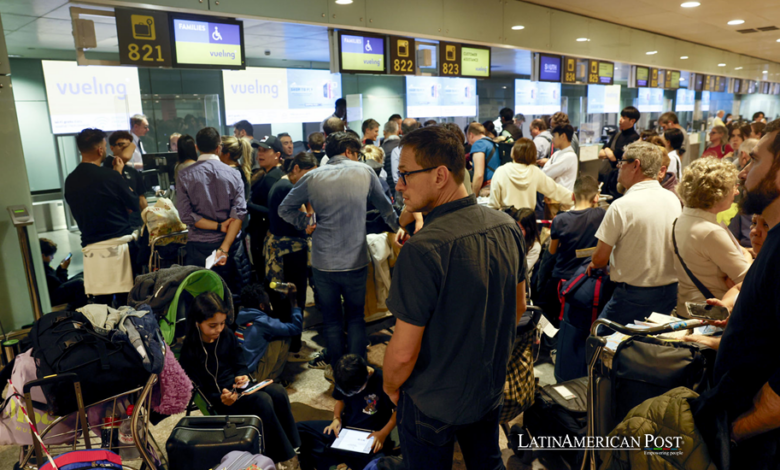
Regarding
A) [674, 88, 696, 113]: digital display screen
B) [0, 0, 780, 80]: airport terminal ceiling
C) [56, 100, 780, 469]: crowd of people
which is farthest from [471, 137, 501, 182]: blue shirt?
[674, 88, 696, 113]: digital display screen

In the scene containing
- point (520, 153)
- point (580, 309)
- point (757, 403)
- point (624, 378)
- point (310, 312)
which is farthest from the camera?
point (310, 312)

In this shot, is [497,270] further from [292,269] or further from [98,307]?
Answer: [292,269]

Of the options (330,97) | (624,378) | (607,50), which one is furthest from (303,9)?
(330,97)

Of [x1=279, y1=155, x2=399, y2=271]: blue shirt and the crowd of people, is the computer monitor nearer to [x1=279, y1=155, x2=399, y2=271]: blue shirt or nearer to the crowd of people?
the crowd of people

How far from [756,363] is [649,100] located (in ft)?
51.6

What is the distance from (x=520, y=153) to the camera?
162 inches

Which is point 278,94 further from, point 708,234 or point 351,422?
point 708,234

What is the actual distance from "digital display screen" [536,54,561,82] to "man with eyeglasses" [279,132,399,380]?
16.0 ft

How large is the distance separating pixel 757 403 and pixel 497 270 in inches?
28.6

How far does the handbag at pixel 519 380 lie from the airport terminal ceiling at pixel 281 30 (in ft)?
11.9

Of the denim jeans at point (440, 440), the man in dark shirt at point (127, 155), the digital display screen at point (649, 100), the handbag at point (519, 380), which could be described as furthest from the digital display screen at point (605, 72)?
the denim jeans at point (440, 440)

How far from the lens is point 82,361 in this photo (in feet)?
5.80

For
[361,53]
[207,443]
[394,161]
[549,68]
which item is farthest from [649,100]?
[207,443]

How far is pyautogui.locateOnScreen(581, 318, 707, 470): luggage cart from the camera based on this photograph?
1578 mm
